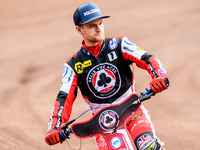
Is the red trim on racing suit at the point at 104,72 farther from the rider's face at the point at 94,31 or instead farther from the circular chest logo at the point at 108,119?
the circular chest logo at the point at 108,119

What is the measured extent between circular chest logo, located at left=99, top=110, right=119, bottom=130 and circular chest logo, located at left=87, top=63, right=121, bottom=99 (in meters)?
0.77

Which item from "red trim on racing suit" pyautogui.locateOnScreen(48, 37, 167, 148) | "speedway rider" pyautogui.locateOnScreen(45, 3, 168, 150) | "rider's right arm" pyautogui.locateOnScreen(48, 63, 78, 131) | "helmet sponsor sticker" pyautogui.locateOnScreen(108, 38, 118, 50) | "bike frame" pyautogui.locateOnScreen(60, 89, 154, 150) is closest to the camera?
"bike frame" pyautogui.locateOnScreen(60, 89, 154, 150)

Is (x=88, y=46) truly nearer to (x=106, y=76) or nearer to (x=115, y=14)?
(x=106, y=76)

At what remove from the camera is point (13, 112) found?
12867 mm

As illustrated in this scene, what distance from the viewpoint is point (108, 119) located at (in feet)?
18.2

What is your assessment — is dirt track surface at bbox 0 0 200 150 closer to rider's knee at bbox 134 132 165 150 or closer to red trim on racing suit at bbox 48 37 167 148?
red trim on racing suit at bbox 48 37 167 148

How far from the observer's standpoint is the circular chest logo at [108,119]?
5520mm

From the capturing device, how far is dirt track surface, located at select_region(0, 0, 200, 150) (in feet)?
36.8

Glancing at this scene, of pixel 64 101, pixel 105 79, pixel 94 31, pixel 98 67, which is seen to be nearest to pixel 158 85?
pixel 105 79

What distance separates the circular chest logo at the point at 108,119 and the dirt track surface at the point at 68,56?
4.63m

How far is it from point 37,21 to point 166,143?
16069 millimetres

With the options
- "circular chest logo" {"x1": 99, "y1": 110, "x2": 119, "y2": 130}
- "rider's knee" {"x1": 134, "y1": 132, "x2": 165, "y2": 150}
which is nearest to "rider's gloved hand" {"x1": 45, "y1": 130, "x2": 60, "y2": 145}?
"circular chest logo" {"x1": 99, "y1": 110, "x2": 119, "y2": 130}

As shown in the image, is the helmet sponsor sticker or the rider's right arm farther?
the helmet sponsor sticker

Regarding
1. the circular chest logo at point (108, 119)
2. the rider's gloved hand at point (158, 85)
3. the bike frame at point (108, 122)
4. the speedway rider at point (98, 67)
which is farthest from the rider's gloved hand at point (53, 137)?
the rider's gloved hand at point (158, 85)
